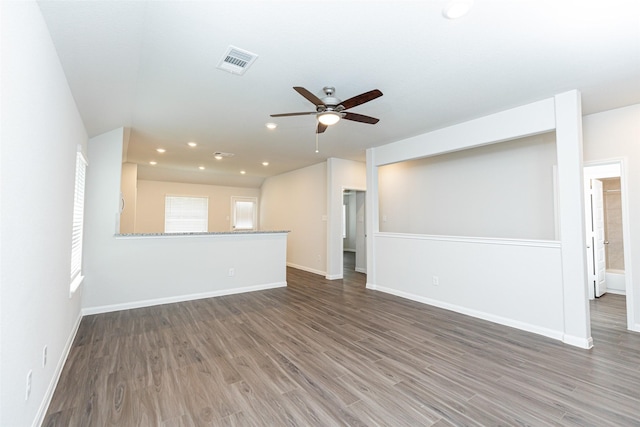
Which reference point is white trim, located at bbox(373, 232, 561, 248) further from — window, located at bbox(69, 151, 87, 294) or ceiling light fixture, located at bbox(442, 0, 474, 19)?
window, located at bbox(69, 151, 87, 294)

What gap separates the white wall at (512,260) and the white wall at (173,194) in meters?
5.77

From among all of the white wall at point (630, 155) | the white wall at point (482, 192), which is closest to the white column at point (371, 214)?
the white wall at point (482, 192)

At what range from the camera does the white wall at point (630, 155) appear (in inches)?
126

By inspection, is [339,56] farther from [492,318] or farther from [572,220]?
[492,318]

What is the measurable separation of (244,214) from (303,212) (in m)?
3.06

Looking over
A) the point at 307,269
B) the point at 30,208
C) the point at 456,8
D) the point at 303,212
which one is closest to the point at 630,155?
the point at 456,8

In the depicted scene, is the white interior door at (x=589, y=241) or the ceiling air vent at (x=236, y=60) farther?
the white interior door at (x=589, y=241)

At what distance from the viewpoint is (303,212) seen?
7.07 m

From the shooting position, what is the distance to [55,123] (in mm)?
2006

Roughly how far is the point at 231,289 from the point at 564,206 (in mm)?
4709

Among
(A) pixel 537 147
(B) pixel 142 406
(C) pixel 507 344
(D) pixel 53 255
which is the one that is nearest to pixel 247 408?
(B) pixel 142 406

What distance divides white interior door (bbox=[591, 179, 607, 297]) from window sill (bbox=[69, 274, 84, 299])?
721cm

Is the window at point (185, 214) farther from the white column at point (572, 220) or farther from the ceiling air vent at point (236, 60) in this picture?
the white column at point (572, 220)

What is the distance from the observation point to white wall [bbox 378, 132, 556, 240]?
3783 millimetres
